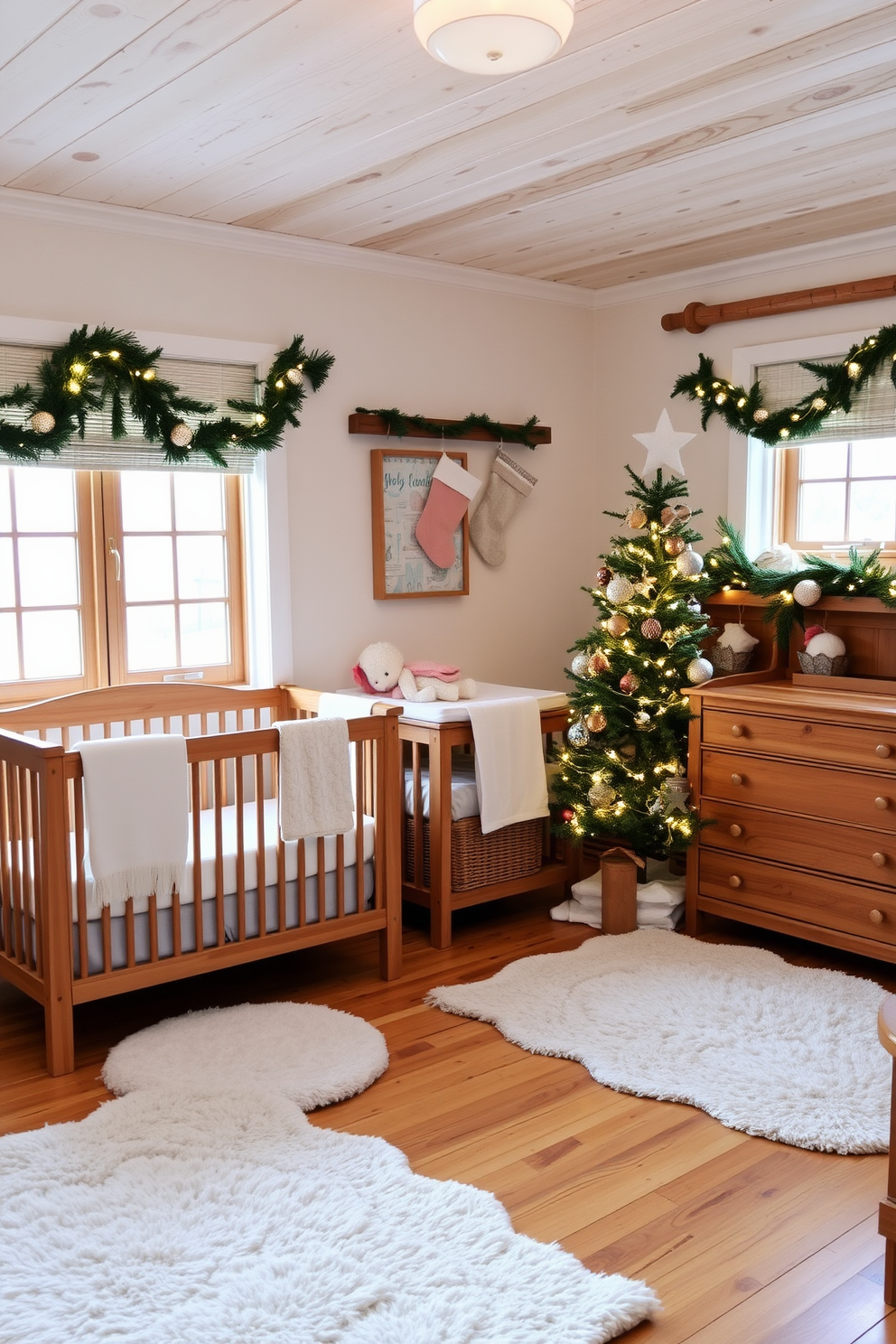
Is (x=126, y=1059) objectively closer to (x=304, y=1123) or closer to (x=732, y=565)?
(x=304, y=1123)

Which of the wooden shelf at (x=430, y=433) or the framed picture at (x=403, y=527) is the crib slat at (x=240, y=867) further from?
the wooden shelf at (x=430, y=433)

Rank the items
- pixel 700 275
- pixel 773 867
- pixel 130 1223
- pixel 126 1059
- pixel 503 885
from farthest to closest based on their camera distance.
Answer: pixel 700 275
pixel 503 885
pixel 773 867
pixel 126 1059
pixel 130 1223

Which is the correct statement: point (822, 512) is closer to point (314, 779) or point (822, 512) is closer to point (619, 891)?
point (619, 891)

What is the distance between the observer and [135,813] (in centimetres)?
283

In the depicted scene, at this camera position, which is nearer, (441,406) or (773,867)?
(773,867)

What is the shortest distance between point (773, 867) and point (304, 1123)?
5.65 ft

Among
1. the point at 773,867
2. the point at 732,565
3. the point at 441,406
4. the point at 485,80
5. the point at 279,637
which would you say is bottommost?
the point at 773,867

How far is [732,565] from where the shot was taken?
4.04 metres

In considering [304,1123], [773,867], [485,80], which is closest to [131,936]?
[304,1123]

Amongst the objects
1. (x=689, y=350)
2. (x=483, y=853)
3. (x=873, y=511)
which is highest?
(x=689, y=350)

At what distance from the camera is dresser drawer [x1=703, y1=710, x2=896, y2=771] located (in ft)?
10.6

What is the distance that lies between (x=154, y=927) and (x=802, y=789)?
→ 75.4 inches

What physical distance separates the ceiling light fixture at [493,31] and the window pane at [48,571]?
1.97 m

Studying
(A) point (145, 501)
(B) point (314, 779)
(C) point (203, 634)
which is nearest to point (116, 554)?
(A) point (145, 501)
